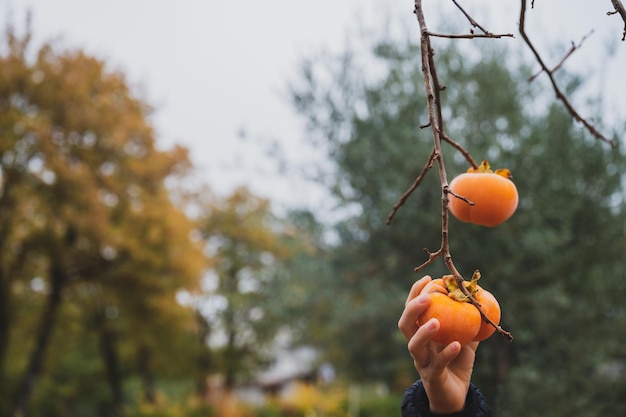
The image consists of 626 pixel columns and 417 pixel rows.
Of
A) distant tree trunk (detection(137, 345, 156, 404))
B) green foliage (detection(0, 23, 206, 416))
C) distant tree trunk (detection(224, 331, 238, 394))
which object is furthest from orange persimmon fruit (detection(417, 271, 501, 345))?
distant tree trunk (detection(224, 331, 238, 394))

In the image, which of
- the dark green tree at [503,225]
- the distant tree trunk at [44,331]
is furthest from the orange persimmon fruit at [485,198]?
the distant tree trunk at [44,331]

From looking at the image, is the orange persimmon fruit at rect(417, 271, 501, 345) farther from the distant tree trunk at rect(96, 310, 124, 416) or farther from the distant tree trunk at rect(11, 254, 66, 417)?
the distant tree trunk at rect(96, 310, 124, 416)

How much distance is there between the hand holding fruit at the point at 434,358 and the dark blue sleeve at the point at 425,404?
24 millimetres

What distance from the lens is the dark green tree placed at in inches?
185

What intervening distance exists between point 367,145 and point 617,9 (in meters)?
4.55

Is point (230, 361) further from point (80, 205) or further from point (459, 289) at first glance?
point (459, 289)

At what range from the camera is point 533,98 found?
5.45 m

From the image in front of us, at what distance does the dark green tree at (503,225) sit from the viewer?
4.71 metres

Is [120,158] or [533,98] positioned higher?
[120,158]

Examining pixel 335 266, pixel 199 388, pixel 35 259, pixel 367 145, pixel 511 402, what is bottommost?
pixel 511 402

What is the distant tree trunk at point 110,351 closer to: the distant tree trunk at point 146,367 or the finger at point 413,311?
the distant tree trunk at point 146,367

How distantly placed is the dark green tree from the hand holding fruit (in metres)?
3.59

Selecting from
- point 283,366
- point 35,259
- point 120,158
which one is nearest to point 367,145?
point 120,158

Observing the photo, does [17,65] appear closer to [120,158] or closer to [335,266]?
[120,158]
